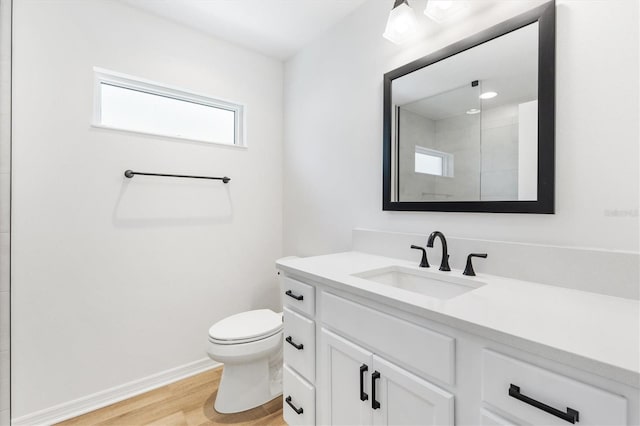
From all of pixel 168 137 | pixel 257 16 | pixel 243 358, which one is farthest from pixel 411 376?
pixel 257 16

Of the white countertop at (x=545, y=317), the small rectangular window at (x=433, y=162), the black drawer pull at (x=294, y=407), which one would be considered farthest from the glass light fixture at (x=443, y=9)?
the black drawer pull at (x=294, y=407)

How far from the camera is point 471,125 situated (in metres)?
1.31

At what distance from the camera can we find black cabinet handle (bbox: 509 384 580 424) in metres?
0.59

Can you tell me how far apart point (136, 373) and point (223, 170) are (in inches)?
57.4

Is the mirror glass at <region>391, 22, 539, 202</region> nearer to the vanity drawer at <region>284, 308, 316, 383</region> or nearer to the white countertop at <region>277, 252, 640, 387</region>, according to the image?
the white countertop at <region>277, 252, 640, 387</region>

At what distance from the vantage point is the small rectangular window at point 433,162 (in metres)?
1.41

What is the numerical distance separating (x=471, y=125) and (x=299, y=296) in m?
1.08

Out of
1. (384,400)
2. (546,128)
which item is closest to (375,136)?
(546,128)

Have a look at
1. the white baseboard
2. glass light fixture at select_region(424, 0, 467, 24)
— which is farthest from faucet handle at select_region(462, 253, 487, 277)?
A: the white baseboard

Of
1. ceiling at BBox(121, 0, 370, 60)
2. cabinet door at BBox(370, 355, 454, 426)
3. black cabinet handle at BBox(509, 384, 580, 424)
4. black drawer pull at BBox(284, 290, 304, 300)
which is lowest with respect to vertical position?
cabinet door at BBox(370, 355, 454, 426)

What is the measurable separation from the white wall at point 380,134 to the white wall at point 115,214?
18.1 inches

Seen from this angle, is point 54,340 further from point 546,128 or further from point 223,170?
point 546,128

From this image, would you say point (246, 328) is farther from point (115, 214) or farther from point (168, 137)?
point (168, 137)

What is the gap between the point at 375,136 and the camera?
67.9 inches
